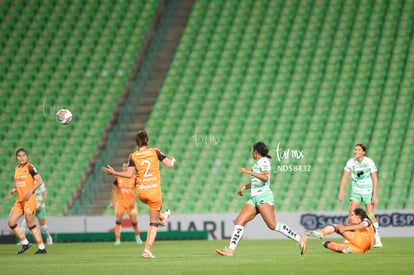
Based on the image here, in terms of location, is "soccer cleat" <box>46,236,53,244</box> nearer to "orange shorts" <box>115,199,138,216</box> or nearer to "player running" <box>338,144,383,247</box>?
"orange shorts" <box>115,199,138,216</box>

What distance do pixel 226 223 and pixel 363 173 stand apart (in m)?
6.67

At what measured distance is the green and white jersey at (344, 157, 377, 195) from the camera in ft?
60.5

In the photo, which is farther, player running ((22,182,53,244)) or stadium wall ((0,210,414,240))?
stadium wall ((0,210,414,240))

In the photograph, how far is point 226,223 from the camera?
24.3 meters

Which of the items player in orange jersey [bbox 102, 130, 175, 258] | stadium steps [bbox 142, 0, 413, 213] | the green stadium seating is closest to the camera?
player in orange jersey [bbox 102, 130, 175, 258]

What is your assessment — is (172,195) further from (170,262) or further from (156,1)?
(170,262)

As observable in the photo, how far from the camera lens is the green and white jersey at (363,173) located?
60.5 ft

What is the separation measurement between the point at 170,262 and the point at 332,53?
57.4ft

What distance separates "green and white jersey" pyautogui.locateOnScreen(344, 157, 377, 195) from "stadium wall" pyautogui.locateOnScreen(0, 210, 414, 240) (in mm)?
5351

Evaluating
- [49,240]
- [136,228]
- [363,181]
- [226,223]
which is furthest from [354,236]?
[49,240]

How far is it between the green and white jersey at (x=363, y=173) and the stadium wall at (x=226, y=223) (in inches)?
211

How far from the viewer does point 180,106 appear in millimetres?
29484

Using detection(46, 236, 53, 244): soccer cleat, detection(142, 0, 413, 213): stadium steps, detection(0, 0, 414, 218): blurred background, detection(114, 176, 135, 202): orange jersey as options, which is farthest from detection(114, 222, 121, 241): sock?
detection(142, 0, 413, 213): stadium steps

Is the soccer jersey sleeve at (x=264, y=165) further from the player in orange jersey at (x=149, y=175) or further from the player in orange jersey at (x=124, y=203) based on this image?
the player in orange jersey at (x=124, y=203)
